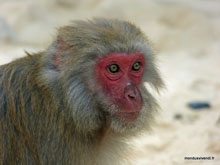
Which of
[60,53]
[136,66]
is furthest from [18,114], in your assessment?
[136,66]

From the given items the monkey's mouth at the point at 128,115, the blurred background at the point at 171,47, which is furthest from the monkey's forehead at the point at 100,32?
the blurred background at the point at 171,47

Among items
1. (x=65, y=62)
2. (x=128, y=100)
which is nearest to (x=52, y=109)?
(x=65, y=62)

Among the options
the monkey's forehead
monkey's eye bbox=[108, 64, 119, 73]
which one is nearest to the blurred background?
monkey's eye bbox=[108, 64, 119, 73]

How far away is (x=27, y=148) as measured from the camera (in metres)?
4.79

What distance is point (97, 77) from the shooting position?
4820mm

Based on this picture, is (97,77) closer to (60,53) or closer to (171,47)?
(60,53)

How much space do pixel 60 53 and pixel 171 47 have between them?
25.0 ft

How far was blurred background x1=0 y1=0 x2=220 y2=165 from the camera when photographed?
7.54 meters

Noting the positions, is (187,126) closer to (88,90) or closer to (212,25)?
(88,90)

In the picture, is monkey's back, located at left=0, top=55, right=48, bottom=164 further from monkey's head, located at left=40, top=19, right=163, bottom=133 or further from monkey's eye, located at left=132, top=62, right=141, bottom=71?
monkey's eye, located at left=132, top=62, right=141, bottom=71

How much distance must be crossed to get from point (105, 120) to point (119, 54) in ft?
2.53

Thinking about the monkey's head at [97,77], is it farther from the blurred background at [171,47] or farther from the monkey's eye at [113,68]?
the blurred background at [171,47]

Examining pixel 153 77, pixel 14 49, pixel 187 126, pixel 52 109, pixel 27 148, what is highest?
pixel 14 49

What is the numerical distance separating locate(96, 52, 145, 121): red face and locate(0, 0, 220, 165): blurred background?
2.45 m
